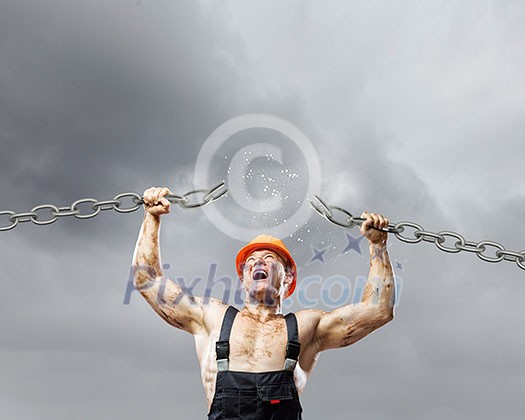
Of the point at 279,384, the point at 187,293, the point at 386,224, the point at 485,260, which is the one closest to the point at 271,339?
the point at 279,384

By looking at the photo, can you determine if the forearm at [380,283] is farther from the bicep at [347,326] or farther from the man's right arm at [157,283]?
the man's right arm at [157,283]

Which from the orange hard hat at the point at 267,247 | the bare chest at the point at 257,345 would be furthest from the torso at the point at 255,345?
the orange hard hat at the point at 267,247

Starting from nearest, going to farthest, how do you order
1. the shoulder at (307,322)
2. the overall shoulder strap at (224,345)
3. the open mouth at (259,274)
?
the overall shoulder strap at (224,345) → the shoulder at (307,322) → the open mouth at (259,274)

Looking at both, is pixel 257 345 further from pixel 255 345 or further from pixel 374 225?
pixel 374 225

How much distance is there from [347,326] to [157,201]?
1.93 m

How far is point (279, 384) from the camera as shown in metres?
5.66

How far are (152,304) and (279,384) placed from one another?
1329 mm

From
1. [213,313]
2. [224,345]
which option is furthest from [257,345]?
[213,313]

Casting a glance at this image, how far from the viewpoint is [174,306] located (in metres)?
6.21

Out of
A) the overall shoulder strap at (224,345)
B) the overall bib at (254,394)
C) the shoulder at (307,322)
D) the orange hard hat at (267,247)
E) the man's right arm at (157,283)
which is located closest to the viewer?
the overall bib at (254,394)

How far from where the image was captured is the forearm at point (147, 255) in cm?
624

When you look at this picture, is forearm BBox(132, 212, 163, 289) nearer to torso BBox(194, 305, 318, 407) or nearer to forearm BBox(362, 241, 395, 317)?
torso BBox(194, 305, 318, 407)

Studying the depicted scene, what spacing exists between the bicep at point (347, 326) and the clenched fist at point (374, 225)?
57cm

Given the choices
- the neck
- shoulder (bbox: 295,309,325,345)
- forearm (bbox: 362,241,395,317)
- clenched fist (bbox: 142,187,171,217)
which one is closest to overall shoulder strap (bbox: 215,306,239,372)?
the neck
